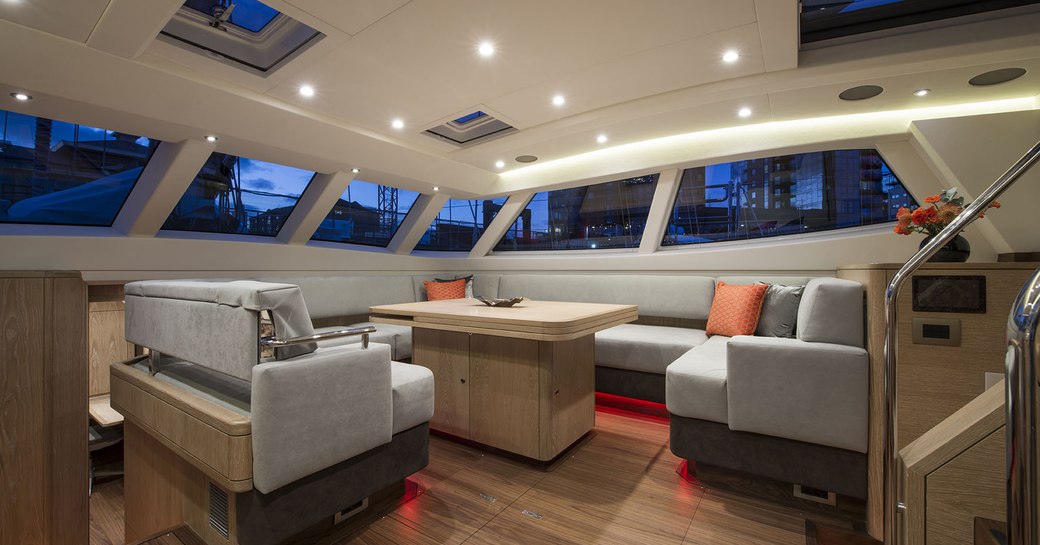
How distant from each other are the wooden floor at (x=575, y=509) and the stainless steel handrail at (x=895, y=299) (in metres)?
0.62

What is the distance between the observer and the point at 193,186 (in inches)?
156

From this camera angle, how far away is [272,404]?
1417mm

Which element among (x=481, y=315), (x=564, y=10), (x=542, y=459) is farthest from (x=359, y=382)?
(x=564, y=10)

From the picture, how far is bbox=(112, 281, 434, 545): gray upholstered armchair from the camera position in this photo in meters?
1.43

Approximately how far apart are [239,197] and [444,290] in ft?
7.81

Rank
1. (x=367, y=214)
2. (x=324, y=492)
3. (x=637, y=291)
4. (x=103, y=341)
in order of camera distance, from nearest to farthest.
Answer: (x=324, y=492)
(x=103, y=341)
(x=637, y=291)
(x=367, y=214)

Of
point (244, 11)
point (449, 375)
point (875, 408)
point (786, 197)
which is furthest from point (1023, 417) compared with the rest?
point (786, 197)

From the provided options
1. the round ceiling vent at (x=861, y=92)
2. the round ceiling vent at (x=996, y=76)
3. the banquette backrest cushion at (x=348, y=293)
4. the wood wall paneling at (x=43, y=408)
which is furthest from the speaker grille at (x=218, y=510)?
the round ceiling vent at (x=996, y=76)

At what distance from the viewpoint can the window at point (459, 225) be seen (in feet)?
20.1

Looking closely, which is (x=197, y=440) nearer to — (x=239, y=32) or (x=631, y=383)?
(x=239, y=32)

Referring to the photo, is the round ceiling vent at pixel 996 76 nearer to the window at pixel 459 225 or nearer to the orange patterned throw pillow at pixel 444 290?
the window at pixel 459 225

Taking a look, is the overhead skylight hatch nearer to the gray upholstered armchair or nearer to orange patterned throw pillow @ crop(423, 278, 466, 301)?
the gray upholstered armchair

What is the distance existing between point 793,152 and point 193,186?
540 centimetres

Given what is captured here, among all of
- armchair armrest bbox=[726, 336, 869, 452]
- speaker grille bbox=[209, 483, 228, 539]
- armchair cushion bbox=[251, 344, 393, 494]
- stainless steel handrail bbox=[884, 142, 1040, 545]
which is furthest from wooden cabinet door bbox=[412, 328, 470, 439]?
stainless steel handrail bbox=[884, 142, 1040, 545]
